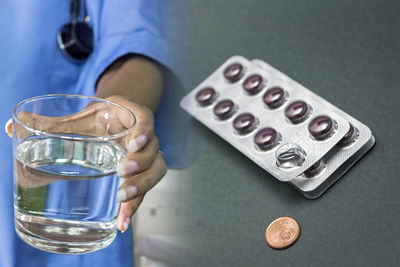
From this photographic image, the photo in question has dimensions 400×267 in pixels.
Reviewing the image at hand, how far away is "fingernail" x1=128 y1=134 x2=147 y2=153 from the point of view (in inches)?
15.8

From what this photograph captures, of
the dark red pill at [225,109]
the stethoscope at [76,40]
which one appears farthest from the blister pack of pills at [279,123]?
the stethoscope at [76,40]

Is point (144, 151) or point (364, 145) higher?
point (364, 145)

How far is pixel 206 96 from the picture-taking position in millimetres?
479

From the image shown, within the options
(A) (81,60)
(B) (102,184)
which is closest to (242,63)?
(B) (102,184)

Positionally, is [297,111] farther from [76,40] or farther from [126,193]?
[76,40]

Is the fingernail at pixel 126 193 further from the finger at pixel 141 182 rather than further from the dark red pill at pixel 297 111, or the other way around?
the dark red pill at pixel 297 111

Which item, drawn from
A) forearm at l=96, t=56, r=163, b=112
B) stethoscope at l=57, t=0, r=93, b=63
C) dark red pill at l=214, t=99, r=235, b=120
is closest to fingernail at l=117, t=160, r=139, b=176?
dark red pill at l=214, t=99, r=235, b=120

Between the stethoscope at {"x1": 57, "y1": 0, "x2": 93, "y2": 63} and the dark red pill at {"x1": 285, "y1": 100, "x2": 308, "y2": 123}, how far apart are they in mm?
376

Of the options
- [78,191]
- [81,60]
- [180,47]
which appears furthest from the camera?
[81,60]

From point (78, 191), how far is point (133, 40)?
1.08 feet

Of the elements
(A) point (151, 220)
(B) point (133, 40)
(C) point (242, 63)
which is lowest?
(A) point (151, 220)

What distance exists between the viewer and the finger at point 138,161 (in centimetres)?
39

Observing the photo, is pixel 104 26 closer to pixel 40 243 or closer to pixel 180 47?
pixel 180 47

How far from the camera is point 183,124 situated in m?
0.54
